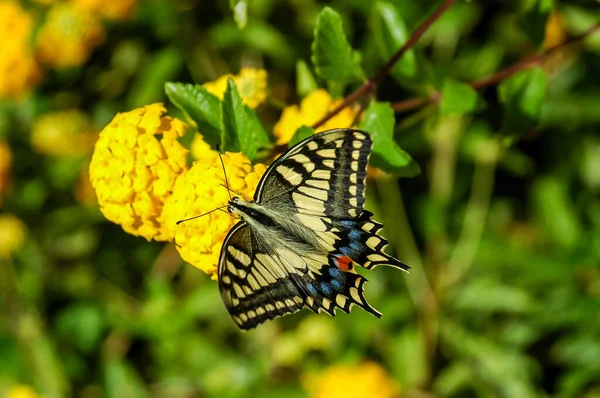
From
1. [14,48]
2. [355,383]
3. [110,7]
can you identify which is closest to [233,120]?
[355,383]

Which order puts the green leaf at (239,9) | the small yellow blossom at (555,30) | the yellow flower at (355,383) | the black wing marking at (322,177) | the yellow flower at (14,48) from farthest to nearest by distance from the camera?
the yellow flower at (14,48) → the small yellow blossom at (555,30) → the yellow flower at (355,383) → the green leaf at (239,9) → the black wing marking at (322,177)

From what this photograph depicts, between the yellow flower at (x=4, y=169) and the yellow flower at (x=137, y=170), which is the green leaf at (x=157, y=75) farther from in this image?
the yellow flower at (x=137, y=170)

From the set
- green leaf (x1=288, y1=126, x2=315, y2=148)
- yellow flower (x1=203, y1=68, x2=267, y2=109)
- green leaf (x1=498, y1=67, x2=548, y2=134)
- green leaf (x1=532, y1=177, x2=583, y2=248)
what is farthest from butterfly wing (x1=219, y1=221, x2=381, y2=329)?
green leaf (x1=532, y1=177, x2=583, y2=248)

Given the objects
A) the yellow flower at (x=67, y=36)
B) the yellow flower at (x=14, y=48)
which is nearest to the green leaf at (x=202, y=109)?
the yellow flower at (x=67, y=36)

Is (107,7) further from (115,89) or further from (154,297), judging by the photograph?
(154,297)

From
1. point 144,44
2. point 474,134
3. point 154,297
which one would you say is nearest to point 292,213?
point 474,134

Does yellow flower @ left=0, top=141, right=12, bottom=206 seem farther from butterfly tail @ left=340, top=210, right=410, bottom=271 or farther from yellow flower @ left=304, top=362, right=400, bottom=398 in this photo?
butterfly tail @ left=340, top=210, right=410, bottom=271
